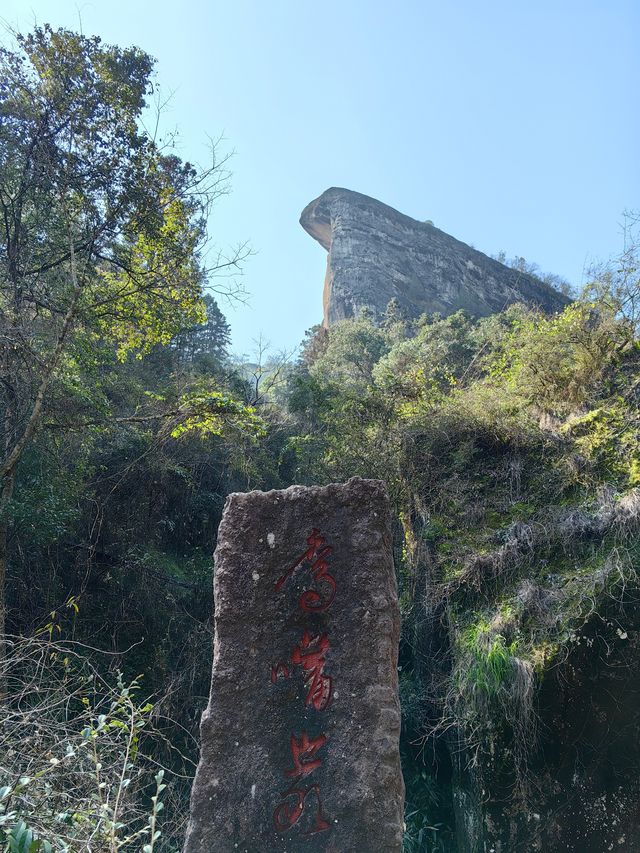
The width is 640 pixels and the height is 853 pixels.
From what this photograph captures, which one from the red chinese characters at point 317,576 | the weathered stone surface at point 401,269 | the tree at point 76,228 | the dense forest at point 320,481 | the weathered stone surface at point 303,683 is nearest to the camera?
the weathered stone surface at point 303,683

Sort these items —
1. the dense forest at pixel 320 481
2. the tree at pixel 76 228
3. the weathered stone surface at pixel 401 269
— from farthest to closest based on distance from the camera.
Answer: the weathered stone surface at pixel 401 269 < the tree at pixel 76 228 < the dense forest at pixel 320 481

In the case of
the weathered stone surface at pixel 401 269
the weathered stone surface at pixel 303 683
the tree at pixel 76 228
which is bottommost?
the weathered stone surface at pixel 303 683

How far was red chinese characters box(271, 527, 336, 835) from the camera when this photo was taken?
2.37 meters

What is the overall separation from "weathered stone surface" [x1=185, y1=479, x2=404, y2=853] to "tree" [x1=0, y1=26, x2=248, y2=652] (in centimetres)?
237

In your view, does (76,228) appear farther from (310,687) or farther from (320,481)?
(310,687)

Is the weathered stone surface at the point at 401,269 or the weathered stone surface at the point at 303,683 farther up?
the weathered stone surface at the point at 401,269

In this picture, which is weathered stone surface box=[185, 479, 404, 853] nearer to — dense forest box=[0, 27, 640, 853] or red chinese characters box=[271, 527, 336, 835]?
red chinese characters box=[271, 527, 336, 835]

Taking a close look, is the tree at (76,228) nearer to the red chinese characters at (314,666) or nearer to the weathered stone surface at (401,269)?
the red chinese characters at (314,666)

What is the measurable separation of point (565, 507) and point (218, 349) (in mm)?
12640

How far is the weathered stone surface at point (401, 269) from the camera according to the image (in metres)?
25.1

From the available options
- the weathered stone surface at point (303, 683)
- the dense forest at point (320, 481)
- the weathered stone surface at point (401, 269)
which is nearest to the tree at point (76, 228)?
the dense forest at point (320, 481)

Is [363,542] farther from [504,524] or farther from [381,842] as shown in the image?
[504,524]

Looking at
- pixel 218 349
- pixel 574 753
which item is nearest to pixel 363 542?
pixel 574 753

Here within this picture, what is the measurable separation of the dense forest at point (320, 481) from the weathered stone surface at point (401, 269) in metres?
18.1
